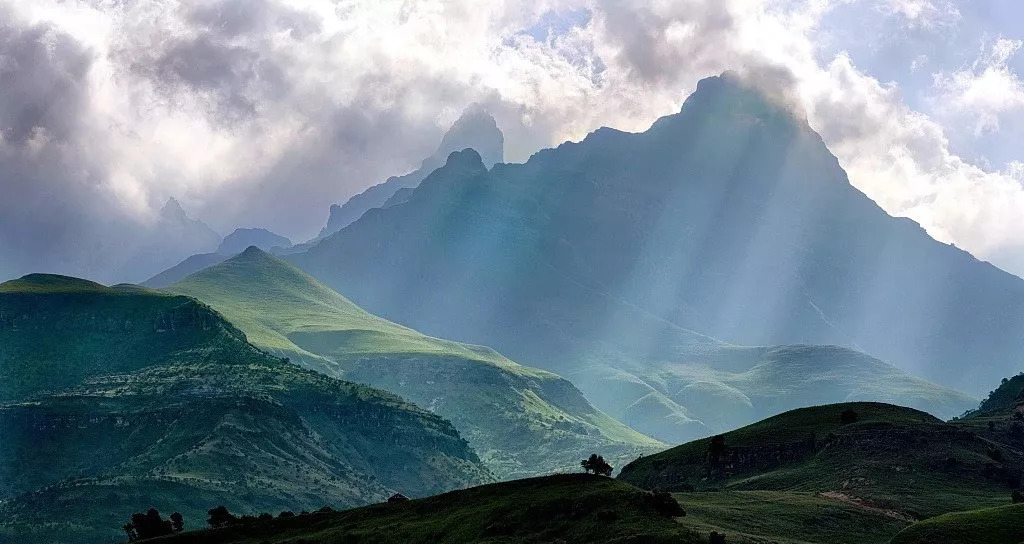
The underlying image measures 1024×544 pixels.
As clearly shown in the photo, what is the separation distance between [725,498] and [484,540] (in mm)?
40153

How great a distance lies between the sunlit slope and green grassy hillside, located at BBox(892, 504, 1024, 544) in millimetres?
32502

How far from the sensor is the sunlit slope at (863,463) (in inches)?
5596

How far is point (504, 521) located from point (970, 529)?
4281cm

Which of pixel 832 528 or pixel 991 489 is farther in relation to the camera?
pixel 991 489

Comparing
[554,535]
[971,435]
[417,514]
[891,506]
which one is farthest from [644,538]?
[971,435]

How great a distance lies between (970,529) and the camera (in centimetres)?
9081

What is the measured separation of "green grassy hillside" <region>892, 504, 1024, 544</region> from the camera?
292 ft

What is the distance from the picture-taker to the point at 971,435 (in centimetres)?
17550

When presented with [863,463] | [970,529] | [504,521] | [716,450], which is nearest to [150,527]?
[504,521]

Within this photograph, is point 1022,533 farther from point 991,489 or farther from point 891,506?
point 991,489

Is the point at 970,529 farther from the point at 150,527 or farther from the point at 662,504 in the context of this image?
the point at 150,527

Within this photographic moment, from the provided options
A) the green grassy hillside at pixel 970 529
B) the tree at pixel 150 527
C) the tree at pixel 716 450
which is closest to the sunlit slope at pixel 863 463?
the tree at pixel 716 450

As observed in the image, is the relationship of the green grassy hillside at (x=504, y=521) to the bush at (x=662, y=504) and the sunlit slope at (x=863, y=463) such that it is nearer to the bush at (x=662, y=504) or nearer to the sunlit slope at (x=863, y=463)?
the bush at (x=662, y=504)

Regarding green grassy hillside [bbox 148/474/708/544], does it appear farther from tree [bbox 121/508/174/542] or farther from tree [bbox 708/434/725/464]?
tree [bbox 708/434/725/464]
